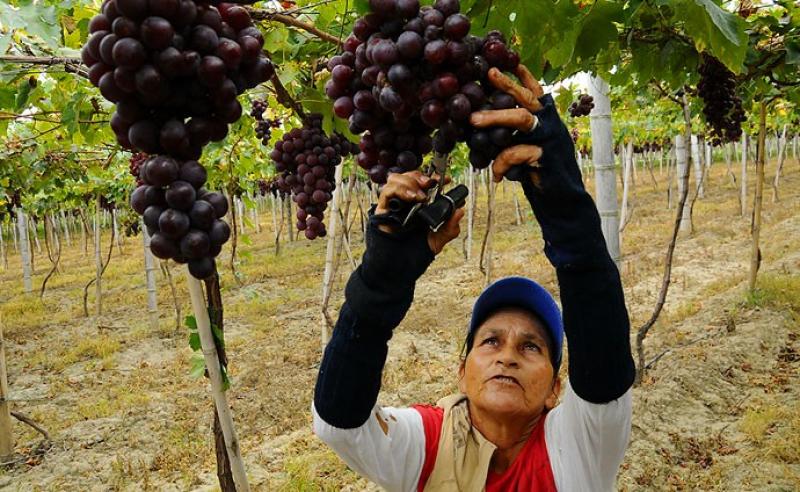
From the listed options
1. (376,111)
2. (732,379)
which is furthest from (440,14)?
(732,379)

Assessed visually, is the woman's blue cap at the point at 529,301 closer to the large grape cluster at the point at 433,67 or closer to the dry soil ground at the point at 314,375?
the large grape cluster at the point at 433,67

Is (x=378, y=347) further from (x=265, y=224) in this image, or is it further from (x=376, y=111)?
(x=265, y=224)

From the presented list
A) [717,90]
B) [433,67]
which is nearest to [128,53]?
[433,67]

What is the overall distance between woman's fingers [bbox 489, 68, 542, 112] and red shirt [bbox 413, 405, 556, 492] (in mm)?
1144

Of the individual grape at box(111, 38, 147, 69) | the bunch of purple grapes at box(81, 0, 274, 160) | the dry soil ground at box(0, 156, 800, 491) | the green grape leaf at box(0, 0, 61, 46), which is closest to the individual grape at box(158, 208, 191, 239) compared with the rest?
the bunch of purple grapes at box(81, 0, 274, 160)

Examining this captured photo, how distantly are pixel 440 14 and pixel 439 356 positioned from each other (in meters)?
7.18

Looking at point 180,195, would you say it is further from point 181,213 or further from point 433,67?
point 433,67

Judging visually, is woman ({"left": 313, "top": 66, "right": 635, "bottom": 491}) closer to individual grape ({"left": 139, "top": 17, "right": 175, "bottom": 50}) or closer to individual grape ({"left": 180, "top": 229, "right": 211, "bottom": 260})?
individual grape ({"left": 180, "top": 229, "right": 211, "bottom": 260})

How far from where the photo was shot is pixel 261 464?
17.9 ft

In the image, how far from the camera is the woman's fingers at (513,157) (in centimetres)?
94

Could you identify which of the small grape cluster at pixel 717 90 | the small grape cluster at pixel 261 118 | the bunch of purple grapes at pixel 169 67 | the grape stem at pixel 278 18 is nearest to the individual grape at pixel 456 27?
the bunch of purple grapes at pixel 169 67

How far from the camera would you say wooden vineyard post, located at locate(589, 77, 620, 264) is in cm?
359

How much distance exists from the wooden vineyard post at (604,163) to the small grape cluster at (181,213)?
3055 mm

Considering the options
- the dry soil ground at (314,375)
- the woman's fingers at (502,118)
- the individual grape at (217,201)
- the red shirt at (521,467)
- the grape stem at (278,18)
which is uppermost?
the grape stem at (278,18)
